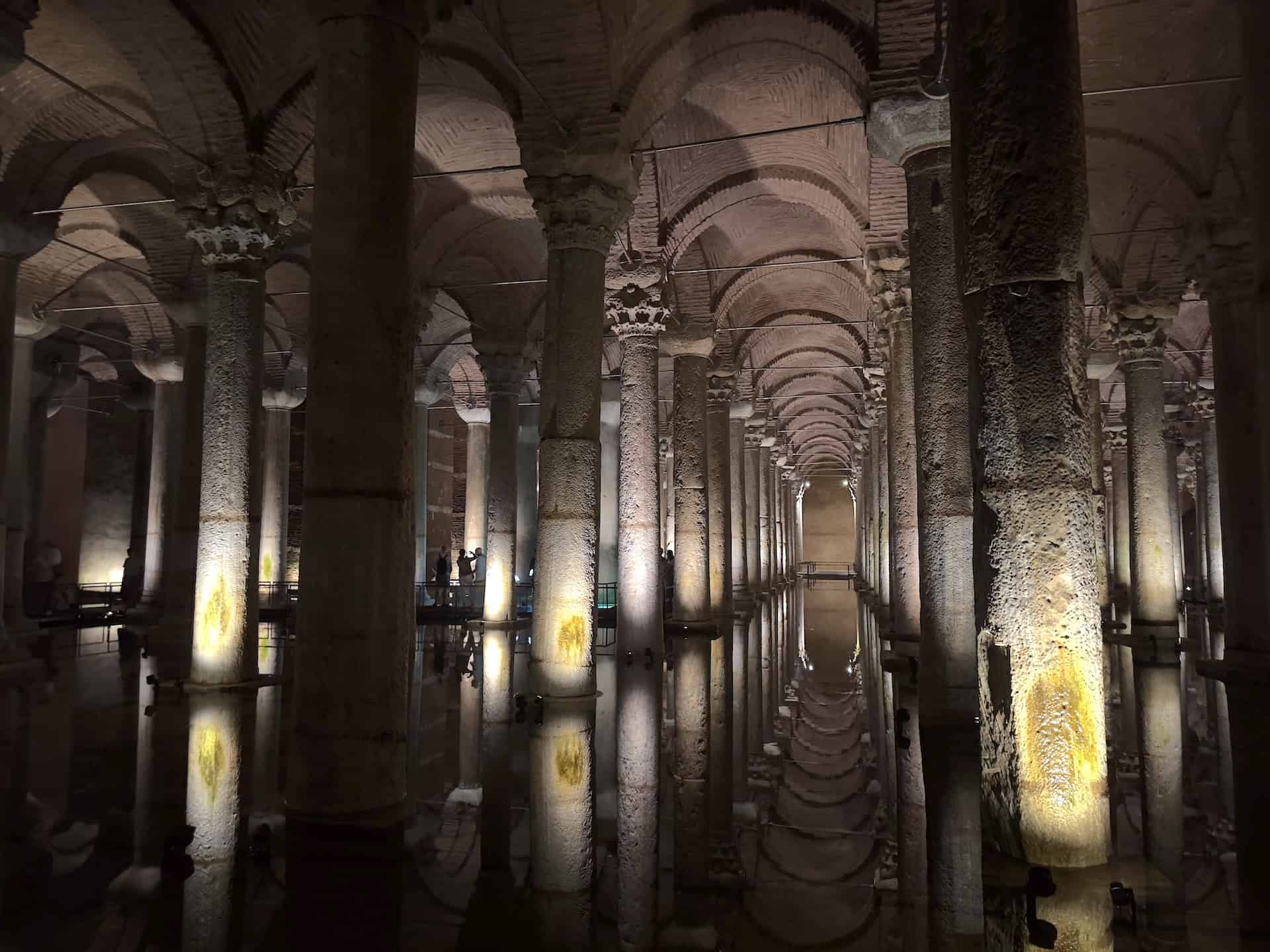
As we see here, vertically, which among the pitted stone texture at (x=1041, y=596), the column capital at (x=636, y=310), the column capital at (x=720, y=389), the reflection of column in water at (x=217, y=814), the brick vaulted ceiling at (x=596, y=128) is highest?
the brick vaulted ceiling at (x=596, y=128)

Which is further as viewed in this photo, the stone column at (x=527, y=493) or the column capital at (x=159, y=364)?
the stone column at (x=527, y=493)

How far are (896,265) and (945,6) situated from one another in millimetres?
3932

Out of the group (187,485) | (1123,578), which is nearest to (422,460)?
(187,485)

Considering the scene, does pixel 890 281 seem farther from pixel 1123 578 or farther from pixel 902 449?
pixel 1123 578

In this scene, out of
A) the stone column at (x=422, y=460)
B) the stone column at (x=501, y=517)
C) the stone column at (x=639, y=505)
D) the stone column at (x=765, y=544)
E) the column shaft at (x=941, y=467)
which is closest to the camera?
the column shaft at (x=941, y=467)

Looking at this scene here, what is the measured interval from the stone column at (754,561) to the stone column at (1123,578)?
3.58 m

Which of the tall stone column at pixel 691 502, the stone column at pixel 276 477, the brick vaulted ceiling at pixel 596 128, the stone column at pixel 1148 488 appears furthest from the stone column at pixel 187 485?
the stone column at pixel 1148 488

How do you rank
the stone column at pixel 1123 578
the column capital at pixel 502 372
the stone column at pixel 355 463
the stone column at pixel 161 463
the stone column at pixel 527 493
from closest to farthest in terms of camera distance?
the stone column at pixel 355 463 → the stone column at pixel 1123 578 → the stone column at pixel 161 463 → the column capital at pixel 502 372 → the stone column at pixel 527 493

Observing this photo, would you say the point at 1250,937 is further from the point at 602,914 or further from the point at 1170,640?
the point at 1170,640

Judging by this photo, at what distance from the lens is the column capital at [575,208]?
852 centimetres

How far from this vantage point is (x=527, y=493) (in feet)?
84.6

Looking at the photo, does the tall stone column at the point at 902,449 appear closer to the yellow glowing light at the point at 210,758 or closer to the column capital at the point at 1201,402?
the yellow glowing light at the point at 210,758

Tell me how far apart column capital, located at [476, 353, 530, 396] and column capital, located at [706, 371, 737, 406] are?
159 inches

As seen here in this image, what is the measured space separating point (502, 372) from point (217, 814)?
1177 cm
